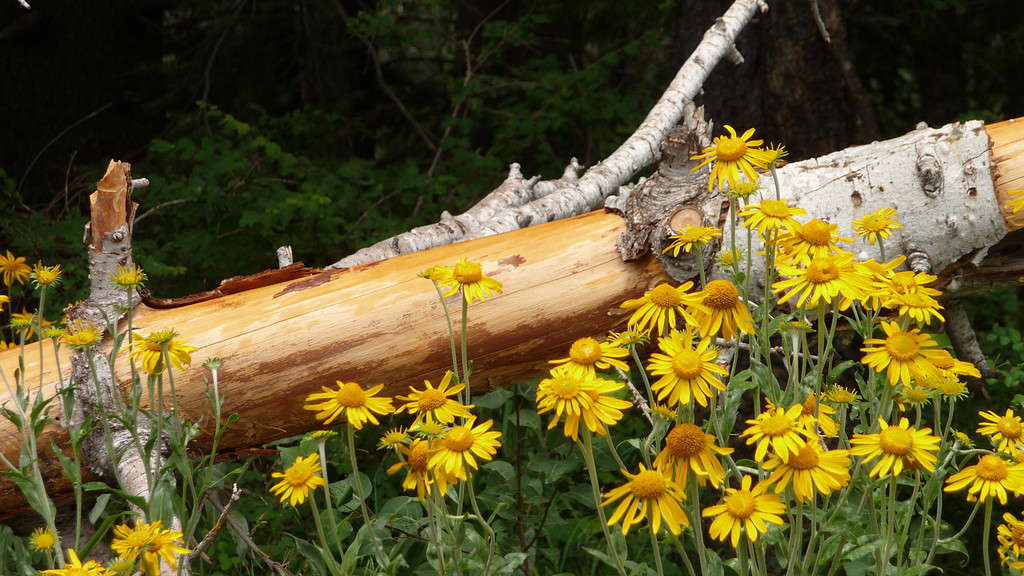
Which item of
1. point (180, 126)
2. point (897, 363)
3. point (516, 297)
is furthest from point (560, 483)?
point (180, 126)

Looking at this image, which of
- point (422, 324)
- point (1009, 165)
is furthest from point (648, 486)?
point (1009, 165)

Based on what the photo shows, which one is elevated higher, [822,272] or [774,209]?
[774,209]

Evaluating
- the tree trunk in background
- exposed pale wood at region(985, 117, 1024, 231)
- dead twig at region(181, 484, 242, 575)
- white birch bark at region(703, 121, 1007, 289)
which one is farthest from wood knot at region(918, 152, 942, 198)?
dead twig at region(181, 484, 242, 575)

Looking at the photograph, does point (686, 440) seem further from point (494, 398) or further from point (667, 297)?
point (494, 398)

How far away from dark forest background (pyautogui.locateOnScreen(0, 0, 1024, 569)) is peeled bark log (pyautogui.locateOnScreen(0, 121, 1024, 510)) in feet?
5.48

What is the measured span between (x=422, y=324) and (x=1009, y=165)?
1.60 metres

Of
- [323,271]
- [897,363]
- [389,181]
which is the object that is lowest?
[897,363]

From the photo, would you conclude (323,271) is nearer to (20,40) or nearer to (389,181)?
(389,181)

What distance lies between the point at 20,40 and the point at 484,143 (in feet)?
9.04

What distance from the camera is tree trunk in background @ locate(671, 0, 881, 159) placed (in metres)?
4.04

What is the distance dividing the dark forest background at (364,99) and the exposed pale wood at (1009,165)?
164cm

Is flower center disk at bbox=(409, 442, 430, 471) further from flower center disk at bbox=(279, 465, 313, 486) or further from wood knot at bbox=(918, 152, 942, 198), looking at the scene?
wood knot at bbox=(918, 152, 942, 198)

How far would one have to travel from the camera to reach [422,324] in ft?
8.25

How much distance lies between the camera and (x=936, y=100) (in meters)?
5.88
